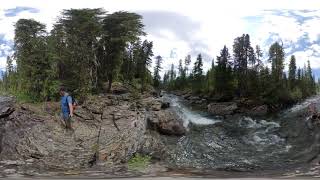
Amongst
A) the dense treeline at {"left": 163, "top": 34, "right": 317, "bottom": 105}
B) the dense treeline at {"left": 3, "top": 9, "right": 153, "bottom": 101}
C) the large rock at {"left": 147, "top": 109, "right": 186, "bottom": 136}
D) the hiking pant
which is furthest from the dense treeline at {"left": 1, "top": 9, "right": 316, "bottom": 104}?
the dense treeline at {"left": 163, "top": 34, "right": 317, "bottom": 105}

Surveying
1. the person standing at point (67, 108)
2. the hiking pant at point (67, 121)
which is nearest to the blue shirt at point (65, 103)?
the person standing at point (67, 108)

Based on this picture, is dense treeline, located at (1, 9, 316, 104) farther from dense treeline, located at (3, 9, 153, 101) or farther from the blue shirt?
the blue shirt

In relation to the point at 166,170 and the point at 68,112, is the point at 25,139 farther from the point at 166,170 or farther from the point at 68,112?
the point at 166,170

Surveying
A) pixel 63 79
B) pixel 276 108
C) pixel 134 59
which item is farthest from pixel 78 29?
pixel 134 59

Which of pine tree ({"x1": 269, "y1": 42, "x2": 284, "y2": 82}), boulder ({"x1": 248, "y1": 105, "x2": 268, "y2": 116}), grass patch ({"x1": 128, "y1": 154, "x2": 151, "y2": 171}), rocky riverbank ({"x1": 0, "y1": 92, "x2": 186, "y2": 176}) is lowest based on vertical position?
grass patch ({"x1": 128, "y1": 154, "x2": 151, "y2": 171})

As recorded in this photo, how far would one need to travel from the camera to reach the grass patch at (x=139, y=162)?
76.1ft

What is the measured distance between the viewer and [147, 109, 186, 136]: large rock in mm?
34250

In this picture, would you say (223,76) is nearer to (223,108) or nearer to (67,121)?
(223,108)

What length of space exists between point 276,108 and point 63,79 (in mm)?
49071

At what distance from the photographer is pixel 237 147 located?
34.5m

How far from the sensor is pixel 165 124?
35.1 meters

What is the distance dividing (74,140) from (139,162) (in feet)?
12.1

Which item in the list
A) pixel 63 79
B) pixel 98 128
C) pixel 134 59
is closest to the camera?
pixel 98 128

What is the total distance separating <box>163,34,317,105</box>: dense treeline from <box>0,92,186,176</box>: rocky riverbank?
194 ft
